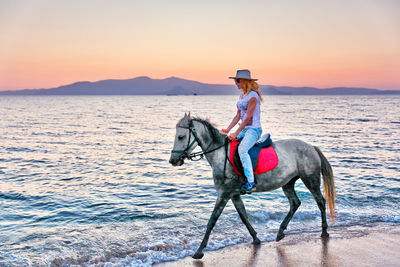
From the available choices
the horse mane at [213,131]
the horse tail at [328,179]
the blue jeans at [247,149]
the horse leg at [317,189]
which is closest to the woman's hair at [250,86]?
the blue jeans at [247,149]

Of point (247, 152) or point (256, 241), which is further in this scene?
point (256, 241)

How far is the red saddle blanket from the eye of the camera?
6919mm

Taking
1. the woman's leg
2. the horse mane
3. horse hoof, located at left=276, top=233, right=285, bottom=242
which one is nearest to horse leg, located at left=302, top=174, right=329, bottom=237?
horse hoof, located at left=276, top=233, right=285, bottom=242

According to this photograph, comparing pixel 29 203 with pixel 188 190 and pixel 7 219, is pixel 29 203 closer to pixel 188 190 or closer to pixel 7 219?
pixel 7 219

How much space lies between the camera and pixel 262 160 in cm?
709

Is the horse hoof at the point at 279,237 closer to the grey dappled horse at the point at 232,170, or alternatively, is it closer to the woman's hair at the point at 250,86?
the grey dappled horse at the point at 232,170

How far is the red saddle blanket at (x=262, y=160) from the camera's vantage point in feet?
22.7

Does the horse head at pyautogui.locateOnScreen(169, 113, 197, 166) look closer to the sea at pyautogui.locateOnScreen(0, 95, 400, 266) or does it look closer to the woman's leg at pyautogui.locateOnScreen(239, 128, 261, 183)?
the sea at pyautogui.locateOnScreen(0, 95, 400, 266)

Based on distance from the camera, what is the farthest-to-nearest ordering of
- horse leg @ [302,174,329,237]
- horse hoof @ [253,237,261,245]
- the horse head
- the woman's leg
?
1. horse leg @ [302,174,329,237]
2. horse hoof @ [253,237,261,245]
3. the woman's leg
4. the horse head

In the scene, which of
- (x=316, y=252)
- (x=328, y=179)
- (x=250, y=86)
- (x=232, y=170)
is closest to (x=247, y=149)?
(x=232, y=170)

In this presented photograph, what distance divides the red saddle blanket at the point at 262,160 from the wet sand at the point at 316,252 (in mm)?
1769

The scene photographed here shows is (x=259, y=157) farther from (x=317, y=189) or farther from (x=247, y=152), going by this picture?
(x=317, y=189)

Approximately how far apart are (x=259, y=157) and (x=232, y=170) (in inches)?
25.8

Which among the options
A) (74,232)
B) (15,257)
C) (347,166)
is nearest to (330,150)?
(347,166)
